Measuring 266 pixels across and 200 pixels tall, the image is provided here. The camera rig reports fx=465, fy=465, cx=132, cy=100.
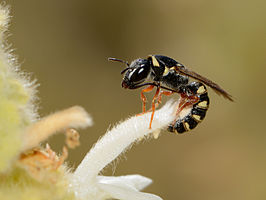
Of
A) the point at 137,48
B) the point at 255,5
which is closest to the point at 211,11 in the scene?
the point at 255,5

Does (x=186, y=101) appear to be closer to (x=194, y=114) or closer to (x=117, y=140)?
(x=194, y=114)

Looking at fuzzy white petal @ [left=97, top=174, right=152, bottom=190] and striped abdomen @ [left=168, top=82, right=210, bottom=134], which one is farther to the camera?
striped abdomen @ [left=168, top=82, right=210, bottom=134]

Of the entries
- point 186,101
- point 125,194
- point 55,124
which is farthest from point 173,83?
point 55,124

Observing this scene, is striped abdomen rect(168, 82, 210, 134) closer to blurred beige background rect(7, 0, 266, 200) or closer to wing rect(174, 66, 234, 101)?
wing rect(174, 66, 234, 101)

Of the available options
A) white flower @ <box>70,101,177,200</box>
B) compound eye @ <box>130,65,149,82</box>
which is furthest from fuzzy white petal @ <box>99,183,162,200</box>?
compound eye @ <box>130,65,149,82</box>

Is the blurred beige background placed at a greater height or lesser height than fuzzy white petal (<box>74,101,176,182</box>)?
greater

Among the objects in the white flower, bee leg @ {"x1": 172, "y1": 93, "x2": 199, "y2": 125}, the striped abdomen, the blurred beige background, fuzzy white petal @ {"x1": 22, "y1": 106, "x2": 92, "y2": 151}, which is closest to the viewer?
fuzzy white petal @ {"x1": 22, "y1": 106, "x2": 92, "y2": 151}
